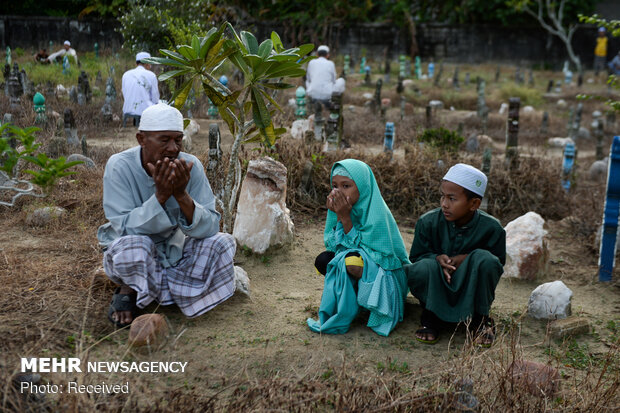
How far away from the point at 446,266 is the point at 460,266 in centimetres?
9

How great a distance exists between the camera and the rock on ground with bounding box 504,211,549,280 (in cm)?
508

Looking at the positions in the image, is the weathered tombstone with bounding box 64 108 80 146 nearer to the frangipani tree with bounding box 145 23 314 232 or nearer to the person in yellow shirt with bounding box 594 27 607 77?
the frangipani tree with bounding box 145 23 314 232

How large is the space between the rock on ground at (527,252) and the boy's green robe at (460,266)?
146cm

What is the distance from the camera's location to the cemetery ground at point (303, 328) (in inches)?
102


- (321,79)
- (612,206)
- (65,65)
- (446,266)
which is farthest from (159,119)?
(65,65)

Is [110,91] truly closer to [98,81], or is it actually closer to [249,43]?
[98,81]

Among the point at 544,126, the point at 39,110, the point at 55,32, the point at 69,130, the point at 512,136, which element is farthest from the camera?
the point at 55,32

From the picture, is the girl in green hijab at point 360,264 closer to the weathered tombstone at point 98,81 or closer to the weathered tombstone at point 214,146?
the weathered tombstone at point 214,146

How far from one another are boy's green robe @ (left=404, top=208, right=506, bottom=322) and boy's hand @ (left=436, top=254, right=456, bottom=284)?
25 mm

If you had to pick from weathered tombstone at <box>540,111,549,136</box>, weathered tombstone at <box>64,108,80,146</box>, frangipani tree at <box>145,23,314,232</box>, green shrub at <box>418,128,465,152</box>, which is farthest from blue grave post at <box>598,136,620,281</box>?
weathered tombstone at <box>540,111,549,136</box>

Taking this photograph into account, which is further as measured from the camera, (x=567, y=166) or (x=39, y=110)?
(x=39, y=110)

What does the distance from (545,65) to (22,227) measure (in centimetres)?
2142

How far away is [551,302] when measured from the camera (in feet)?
13.5

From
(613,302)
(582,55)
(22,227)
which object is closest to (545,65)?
(582,55)
